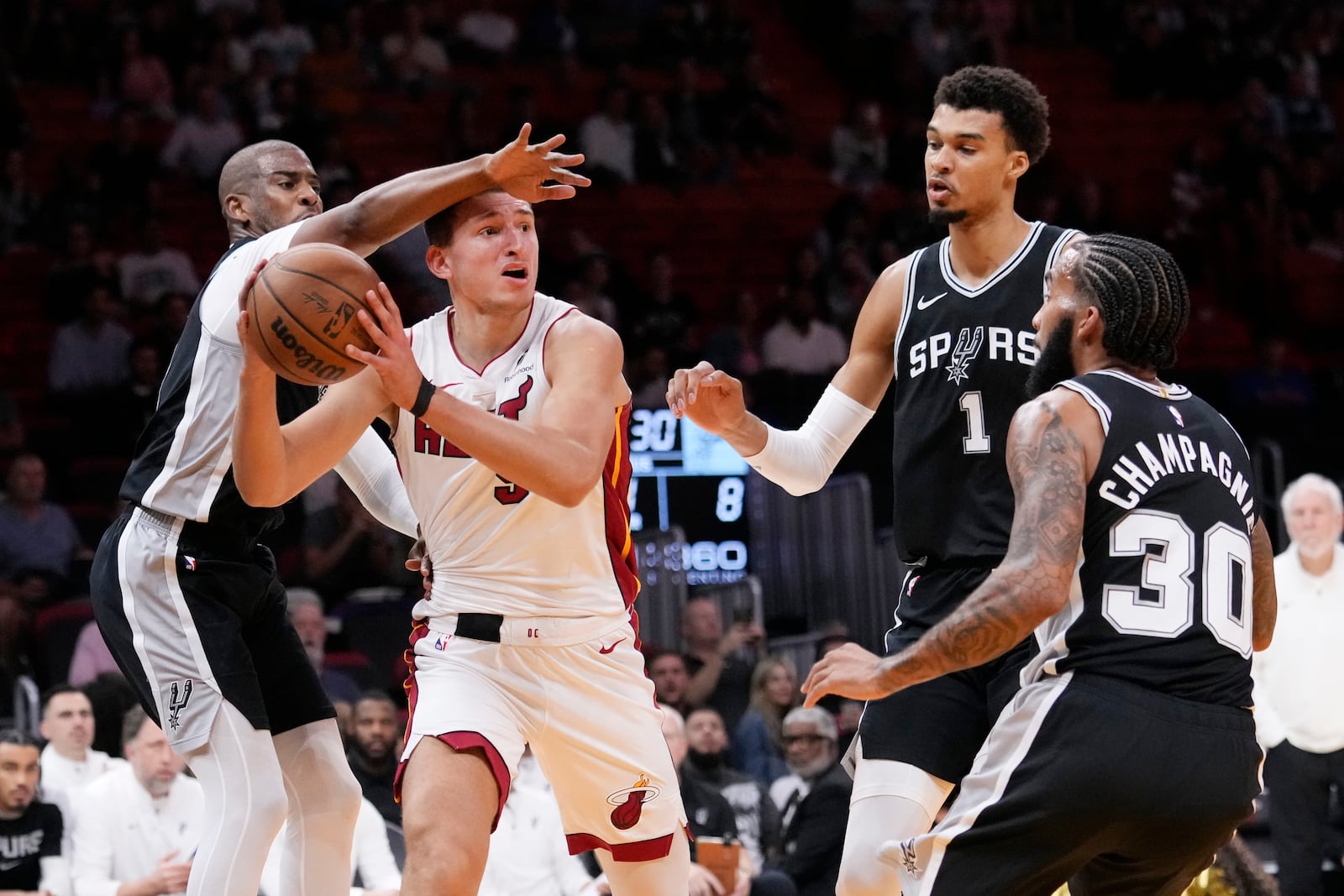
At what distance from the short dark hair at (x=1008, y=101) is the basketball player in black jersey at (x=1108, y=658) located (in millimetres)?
1299

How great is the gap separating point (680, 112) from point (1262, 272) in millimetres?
5899

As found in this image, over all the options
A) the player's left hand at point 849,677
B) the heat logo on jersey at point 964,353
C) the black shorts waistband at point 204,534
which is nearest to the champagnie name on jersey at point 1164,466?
the player's left hand at point 849,677

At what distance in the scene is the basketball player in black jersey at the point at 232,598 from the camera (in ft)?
15.9

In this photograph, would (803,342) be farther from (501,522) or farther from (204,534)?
(501,522)

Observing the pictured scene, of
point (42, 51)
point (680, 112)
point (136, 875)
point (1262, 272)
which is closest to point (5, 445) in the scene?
point (136, 875)

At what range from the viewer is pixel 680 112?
16.8 metres

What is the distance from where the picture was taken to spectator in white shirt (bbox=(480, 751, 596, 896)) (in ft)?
28.6

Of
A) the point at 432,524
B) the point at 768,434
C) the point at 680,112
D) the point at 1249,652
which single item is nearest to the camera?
the point at 1249,652

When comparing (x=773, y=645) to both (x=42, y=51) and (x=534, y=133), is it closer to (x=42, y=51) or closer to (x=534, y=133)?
(x=534, y=133)

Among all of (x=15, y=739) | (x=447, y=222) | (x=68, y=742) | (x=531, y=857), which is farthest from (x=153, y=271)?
(x=447, y=222)

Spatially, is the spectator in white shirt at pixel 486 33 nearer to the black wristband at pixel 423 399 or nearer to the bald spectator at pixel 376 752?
the bald spectator at pixel 376 752

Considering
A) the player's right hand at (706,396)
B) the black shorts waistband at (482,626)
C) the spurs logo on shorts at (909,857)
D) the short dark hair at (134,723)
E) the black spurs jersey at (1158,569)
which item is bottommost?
the short dark hair at (134,723)

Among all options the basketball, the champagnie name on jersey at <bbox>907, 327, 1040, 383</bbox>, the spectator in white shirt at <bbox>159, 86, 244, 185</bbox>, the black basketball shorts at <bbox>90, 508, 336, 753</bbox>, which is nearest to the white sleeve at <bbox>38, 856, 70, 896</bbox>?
the black basketball shorts at <bbox>90, 508, 336, 753</bbox>

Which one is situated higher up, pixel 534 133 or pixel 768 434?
pixel 534 133
